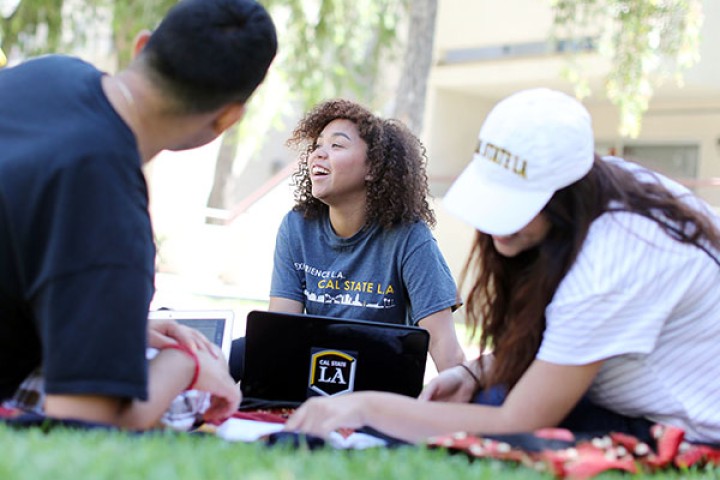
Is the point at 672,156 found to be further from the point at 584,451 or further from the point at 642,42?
the point at 584,451

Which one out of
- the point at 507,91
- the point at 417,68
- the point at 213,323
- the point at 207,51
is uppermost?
the point at 507,91

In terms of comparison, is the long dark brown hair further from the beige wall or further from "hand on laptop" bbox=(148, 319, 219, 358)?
the beige wall

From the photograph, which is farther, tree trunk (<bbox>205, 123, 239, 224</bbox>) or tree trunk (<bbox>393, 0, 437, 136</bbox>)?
tree trunk (<bbox>205, 123, 239, 224</bbox>)

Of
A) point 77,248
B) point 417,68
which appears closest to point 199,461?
point 77,248

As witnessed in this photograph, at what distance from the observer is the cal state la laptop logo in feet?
11.0

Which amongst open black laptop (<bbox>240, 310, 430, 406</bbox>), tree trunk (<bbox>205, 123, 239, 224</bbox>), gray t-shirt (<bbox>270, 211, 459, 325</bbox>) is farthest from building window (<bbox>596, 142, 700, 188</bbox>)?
open black laptop (<bbox>240, 310, 430, 406</bbox>)

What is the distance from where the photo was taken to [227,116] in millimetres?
2555

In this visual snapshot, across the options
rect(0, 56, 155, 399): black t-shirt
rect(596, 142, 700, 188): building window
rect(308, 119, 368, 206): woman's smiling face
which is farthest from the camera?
rect(596, 142, 700, 188): building window

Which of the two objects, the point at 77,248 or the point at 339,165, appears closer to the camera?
the point at 77,248

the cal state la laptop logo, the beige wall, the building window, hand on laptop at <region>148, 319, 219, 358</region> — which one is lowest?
the cal state la laptop logo

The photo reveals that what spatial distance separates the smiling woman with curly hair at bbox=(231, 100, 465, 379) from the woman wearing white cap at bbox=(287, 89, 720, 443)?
1.39 m

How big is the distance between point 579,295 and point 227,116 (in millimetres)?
1044

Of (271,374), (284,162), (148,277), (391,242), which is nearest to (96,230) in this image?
(148,277)

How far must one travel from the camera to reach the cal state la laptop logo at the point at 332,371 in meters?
3.37
